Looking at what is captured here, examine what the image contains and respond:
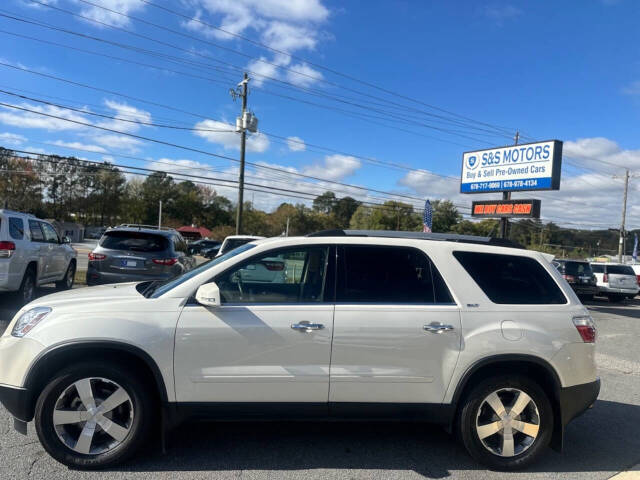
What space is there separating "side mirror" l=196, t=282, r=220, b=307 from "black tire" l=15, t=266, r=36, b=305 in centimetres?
701

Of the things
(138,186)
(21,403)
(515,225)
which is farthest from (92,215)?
(21,403)

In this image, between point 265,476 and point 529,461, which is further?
point 529,461

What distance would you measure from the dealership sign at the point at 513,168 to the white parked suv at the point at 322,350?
17.2 meters

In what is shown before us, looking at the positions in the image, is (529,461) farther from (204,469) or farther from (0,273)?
(0,273)

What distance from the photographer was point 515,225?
92.9m

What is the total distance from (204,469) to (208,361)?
0.81m

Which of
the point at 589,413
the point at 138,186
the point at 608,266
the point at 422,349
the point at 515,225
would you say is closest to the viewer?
the point at 422,349

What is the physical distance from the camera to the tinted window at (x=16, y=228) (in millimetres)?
8281

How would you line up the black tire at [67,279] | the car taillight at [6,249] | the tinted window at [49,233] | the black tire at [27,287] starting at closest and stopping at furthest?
the car taillight at [6,249] < the black tire at [27,287] < the tinted window at [49,233] < the black tire at [67,279]

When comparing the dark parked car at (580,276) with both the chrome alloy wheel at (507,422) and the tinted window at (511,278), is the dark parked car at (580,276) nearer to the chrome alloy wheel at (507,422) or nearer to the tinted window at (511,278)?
the tinted window at (511,278)

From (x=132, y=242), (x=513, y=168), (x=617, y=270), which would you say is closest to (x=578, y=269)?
(x=617, y=270)

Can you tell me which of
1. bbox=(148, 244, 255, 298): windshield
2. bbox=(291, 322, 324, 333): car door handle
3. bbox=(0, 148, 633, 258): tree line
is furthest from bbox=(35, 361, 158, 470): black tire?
bbox=(0, 148, 633, 258): tree line

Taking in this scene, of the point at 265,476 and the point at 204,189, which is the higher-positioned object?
the point at 204,189

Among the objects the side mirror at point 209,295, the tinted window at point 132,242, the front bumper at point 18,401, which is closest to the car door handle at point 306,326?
the side mirror at point 209,295
